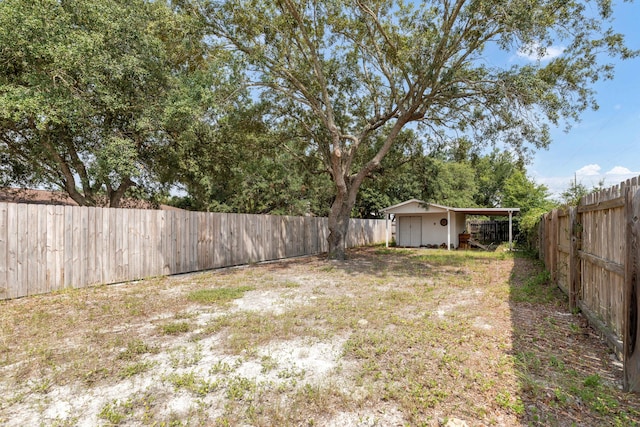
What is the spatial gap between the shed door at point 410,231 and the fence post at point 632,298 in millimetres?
16778

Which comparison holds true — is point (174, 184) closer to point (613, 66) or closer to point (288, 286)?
point (288, 286)

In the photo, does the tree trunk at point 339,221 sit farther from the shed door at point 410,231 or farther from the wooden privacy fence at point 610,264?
the shed door at point 410,231

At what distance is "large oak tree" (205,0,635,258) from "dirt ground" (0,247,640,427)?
5801mm

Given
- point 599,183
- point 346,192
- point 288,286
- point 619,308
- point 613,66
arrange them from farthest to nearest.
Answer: point 346,192 < point 599,183 < point 613,66 < point 288,286 < point 619,308

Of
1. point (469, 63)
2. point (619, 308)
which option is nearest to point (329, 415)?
point (619, 308)

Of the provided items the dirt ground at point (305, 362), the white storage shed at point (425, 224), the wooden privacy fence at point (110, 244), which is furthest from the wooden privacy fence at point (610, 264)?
the white storage shed at point (425, 224)

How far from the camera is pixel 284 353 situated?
3324 mm

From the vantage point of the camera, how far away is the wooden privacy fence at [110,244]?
5.66 meters

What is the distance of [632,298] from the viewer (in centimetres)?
250

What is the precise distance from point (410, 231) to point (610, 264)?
1639 cm

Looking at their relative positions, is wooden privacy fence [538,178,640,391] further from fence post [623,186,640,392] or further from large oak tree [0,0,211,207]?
large oak tree [0,0,211,207]

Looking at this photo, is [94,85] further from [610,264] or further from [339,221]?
[610,264]

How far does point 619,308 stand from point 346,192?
8822mm

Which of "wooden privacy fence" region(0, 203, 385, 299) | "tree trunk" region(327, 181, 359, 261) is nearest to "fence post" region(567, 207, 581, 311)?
"tree trunk" region(327, 181, 359, 261)
